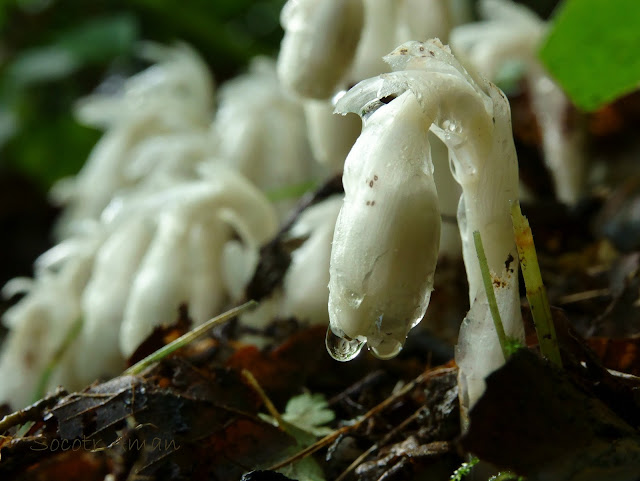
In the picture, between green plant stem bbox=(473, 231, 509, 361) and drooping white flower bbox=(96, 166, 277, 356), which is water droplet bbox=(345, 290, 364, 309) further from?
drooping white flower bbox=(96, 166, 277, 356)

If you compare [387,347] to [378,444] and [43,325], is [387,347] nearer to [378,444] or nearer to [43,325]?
[378,444]

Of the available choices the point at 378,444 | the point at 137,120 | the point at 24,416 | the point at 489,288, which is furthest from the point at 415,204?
the point at 137,120

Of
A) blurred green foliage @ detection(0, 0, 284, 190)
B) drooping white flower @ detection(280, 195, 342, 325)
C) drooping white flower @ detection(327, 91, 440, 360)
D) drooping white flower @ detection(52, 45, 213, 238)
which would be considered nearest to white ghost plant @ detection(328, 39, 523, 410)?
drooping white flower @ detection(327, 91, 440, 360)

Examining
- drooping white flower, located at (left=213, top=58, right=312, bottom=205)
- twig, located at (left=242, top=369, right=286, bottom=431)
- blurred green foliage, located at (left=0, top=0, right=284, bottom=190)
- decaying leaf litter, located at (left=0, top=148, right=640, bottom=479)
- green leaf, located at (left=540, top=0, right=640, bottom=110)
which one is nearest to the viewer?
decaying leaf litter, located at (left=0, top=148, right=640, bottom=479)

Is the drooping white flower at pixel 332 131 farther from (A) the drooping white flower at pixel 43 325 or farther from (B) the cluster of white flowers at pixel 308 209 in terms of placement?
(A) the drooping white flower at pixel 43 325

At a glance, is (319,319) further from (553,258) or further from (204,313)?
(553,258)

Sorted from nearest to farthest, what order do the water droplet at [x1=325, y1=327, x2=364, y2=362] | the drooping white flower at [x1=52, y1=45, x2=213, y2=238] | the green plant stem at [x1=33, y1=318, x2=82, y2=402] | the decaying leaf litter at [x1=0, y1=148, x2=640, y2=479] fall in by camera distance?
the decaying leaf litter at [x1=0, y1=148, x2=640, y2=479]
the water droplet at [x1=325, y1=327, x2=364, y2=362]
the green plant stem at [x1=33, y1=318, x2=82, y2=402]
the drooping white flower at [x1=52, y1=45, x2=213, y2=238]
